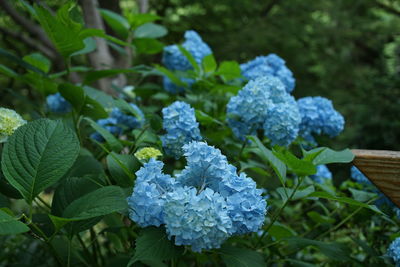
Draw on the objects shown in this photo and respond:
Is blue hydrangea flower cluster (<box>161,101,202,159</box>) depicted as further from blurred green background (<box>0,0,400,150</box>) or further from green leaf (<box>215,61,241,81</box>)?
blurred green background (<box>0,0,400,150</box>)

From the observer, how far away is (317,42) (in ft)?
18.8

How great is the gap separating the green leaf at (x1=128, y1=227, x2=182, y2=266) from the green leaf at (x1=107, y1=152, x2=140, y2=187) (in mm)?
198

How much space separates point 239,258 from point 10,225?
0.47 m

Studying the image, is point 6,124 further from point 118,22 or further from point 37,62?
point 118,22

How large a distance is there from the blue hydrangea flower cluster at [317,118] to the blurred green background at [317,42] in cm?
301

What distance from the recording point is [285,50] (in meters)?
5.23

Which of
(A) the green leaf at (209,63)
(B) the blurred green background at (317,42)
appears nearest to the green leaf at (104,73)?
(A) the green leaf at (209,63)

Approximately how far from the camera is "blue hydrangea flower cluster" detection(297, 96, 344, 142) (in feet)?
5.54

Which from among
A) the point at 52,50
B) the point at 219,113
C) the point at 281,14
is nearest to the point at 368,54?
the point at 281,14

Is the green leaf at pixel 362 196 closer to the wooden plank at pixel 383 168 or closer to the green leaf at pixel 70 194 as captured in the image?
the wooden plank at pixel 383 168

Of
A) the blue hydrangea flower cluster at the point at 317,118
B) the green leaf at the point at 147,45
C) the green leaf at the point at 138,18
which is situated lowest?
the blue hydrangea flower cluster at the point at 317,118

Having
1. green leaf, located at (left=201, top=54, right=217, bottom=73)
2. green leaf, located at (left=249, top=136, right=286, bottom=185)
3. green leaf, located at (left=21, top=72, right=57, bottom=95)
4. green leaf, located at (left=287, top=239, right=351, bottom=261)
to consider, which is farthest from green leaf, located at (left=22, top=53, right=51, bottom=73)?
green leaf, located at (left=287, top=239, right=351, bottom=261)

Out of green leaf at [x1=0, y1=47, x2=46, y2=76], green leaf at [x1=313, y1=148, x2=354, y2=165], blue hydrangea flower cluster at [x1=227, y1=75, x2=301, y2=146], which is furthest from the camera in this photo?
green leaf at [x1=0, y1=47, x2=46, y2=76]

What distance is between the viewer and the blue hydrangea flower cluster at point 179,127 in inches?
50.8
